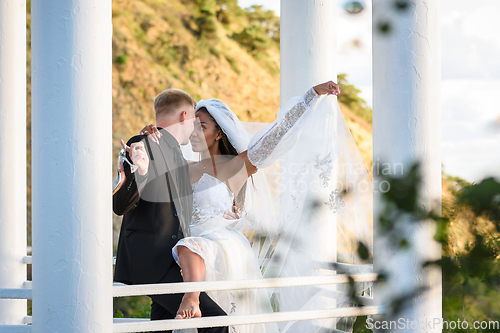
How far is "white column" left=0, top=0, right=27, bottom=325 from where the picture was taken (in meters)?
2.97

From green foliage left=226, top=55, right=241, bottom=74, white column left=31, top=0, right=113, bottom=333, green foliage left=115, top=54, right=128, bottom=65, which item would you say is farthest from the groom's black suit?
→ green foliage left=226, top=55, right=241, bottom=74

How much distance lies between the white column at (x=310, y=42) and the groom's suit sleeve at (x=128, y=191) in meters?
1.36

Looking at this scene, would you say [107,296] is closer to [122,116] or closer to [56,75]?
[56,75]

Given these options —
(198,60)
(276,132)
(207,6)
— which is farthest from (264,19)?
(276,132)

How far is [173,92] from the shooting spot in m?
2.60

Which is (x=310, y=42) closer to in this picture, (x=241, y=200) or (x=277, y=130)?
(x=277, y=130)

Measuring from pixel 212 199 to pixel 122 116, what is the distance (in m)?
9.65

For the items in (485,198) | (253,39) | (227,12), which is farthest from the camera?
(253,39)

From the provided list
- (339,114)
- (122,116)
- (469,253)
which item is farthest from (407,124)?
(122,116)

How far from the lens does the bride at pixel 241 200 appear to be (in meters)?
2.24

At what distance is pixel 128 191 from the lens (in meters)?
1.96

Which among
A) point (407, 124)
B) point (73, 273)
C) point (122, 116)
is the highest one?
point (122, 116)

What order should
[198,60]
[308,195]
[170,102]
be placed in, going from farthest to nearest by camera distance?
[198,60] → [170,102] → [308,195]

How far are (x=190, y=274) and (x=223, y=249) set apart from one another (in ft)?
0.97
